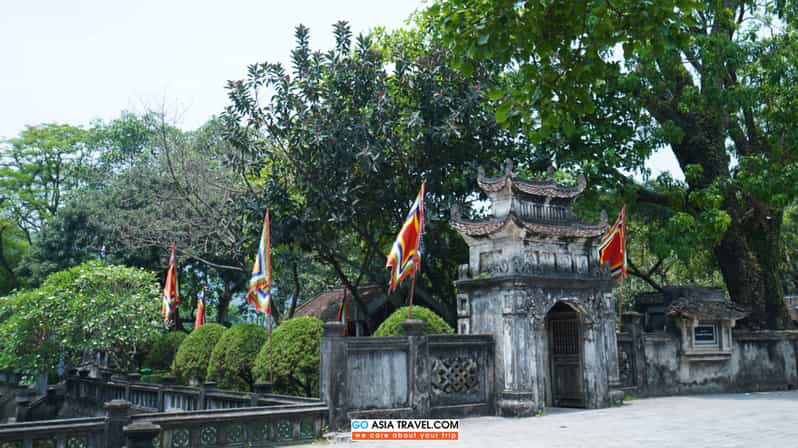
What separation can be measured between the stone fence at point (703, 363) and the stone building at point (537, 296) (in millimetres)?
2178

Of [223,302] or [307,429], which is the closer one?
[307,429]

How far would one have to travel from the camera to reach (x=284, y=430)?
1190cm

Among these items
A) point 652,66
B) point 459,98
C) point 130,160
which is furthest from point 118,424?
point 130,160

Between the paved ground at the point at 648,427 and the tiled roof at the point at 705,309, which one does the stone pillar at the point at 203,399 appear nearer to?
the paved ground at the point at 648,427

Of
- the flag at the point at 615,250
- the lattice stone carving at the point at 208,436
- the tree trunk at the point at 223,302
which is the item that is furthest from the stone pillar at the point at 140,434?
the tree trunk at the point at 223,302

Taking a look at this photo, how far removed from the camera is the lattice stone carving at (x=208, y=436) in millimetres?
10922

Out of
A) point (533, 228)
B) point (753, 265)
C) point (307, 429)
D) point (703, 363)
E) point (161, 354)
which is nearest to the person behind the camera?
point (307, 429)

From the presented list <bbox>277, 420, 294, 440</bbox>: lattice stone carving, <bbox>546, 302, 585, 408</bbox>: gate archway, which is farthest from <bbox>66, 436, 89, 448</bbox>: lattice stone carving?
<bbox>546, 302, 585, 408</bbox>: gate archway

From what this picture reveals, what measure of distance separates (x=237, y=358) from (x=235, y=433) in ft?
26.8

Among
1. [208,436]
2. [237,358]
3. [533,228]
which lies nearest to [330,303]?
[237,358]

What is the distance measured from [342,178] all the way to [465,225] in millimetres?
7497

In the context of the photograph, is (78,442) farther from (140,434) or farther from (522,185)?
(522,185)

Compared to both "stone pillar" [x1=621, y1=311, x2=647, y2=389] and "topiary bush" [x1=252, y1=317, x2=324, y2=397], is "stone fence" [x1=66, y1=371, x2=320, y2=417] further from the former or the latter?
"stone pillar" [x1=621, y1=311, x2=647, y2=389]

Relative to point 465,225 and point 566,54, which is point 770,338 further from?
point 566,54
